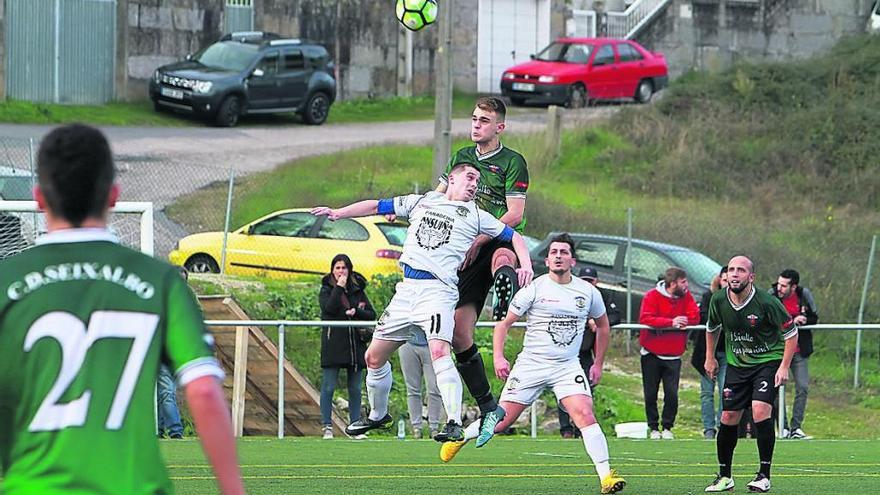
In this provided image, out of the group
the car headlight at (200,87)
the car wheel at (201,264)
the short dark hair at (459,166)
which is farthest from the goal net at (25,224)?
the car headlight at (200,87)

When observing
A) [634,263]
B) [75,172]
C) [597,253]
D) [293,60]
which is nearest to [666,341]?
[634,263]

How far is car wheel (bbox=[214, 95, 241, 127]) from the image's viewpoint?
35.3 meters

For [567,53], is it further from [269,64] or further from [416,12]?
[416,12]

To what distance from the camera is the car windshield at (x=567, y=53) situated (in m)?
41.6

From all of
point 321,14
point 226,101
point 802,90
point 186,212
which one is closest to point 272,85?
point 226,101

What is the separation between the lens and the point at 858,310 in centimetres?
2425

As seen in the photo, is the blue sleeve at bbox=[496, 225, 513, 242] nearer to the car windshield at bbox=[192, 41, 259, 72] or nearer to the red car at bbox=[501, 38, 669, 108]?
the car windshield at bbox=[192, 41, 259, 72]

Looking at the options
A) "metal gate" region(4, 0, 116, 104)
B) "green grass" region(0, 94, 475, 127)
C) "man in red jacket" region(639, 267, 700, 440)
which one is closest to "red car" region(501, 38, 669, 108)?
"green grass" region(0, 94, 475, 127)

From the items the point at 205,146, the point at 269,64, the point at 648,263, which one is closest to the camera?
Answer: the point at 648,263

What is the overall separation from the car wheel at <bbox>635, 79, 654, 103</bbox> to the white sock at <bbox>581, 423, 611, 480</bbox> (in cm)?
3314

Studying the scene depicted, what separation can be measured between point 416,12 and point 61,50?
1905cm

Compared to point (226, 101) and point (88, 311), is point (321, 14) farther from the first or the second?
point (88, 311)

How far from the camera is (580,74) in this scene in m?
41.3

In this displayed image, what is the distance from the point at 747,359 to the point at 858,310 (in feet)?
44.4
